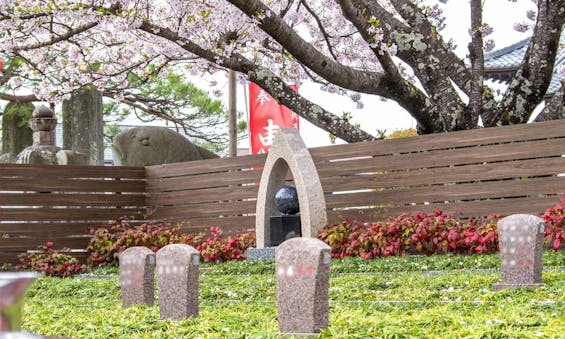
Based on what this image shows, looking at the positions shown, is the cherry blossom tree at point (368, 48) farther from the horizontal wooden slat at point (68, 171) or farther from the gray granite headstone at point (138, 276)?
the gray granite headstone at point (138, 276)

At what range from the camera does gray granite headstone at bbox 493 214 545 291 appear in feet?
25.6

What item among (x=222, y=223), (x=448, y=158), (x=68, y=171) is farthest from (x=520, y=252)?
(x=68, y=171)

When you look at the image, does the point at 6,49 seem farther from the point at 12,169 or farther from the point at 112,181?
the point at 112,181

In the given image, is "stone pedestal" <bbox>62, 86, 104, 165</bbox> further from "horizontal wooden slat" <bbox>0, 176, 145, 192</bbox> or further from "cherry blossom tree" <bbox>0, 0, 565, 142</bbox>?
"cherry blossom tree" <bbox>0, 0, 565, 142</bbox>

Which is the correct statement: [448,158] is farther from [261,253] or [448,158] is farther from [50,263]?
[50,263]

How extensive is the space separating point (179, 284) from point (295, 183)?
6840 mm

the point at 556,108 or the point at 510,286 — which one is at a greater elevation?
the point at 556,108

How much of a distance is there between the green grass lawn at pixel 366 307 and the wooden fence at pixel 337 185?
1.64 m

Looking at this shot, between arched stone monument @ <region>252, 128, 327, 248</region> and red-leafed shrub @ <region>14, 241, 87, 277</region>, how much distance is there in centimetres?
283

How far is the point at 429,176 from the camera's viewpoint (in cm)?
1309

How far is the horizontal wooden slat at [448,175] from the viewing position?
39.9 feet

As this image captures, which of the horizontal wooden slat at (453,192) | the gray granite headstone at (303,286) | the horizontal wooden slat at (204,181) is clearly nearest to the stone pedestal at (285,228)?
the horizontal wooden slat at (453,192)

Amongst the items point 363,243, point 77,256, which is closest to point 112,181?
point 77,256

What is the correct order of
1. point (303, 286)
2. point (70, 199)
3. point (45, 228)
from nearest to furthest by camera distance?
point (303, 286) → point (45, 228) → point (70, 199)
